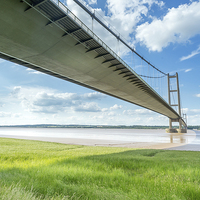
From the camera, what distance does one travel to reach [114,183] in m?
4.36

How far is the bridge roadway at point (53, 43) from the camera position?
1173cm

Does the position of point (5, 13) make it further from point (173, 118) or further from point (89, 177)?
A: point (173, 118)

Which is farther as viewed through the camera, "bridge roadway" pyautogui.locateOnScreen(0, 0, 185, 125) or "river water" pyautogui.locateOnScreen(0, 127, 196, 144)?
"river water" pyautogui.locateOnScreen(0, 127, 196, 144)

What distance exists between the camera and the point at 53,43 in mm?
15375

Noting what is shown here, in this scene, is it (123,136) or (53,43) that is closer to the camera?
(53,43)

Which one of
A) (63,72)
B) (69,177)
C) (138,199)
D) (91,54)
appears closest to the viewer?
(138,199)

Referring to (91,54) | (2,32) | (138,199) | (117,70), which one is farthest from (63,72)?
(138,199)

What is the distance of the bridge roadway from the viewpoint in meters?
11.7

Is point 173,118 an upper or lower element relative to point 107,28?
lower

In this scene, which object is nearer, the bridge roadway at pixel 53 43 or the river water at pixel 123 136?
the bridge roadway at pixel 53 43

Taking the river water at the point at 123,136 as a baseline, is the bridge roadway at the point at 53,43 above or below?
above

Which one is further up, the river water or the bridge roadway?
the bridge roadway

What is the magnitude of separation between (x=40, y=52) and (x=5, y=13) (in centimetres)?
518

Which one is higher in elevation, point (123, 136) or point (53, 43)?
point (53, 43)
